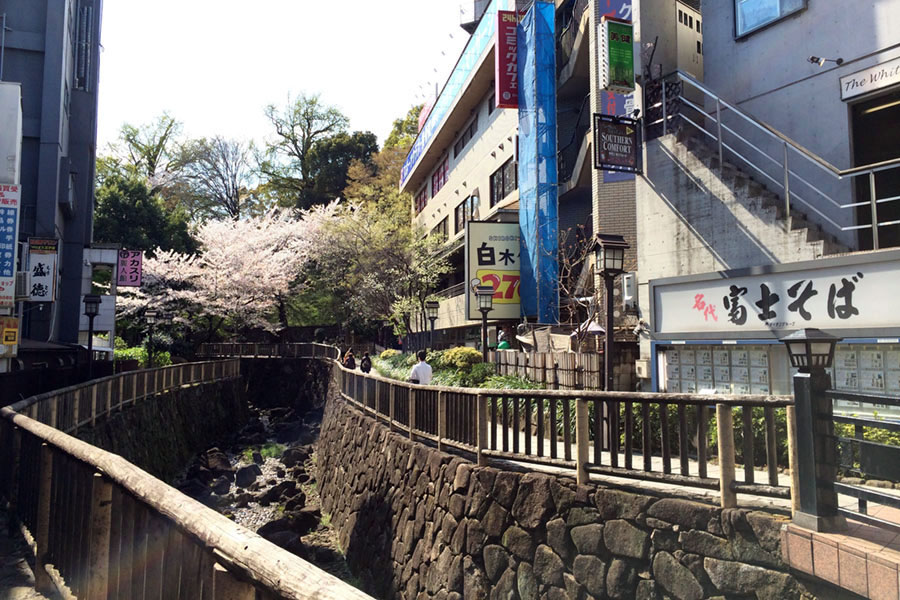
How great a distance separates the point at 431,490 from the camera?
9055 millimetres

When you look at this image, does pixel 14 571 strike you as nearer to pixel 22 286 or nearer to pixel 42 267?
pixel 22 286

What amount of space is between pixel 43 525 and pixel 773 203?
10.6m

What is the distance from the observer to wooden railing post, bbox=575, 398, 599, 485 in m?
6.47

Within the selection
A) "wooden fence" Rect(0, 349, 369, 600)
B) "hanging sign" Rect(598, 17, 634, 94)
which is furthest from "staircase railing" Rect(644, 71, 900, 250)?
"wooden fence" Rect(0, 349, 369, 600)

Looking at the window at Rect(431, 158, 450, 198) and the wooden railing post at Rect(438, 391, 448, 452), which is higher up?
the window at Rect(431, 158, 450, 198)

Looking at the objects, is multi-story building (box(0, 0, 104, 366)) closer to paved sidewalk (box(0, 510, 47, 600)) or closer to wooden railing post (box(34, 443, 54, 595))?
paved sidewalk (box(0, 510, 47, 600))

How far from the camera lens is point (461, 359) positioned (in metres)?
16.4

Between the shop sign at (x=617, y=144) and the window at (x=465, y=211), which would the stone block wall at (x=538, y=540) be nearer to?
the shop sign at (x=617, y=144)

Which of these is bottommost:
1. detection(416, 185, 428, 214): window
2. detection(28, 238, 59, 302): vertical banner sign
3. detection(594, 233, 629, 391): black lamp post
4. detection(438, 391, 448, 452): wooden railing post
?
detection(438, 391, 448, 452): wooden railing post

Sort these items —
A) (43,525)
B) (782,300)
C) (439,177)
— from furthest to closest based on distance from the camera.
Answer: (439,177), (782,300), (43,525)

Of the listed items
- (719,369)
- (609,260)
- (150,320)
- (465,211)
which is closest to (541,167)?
(465,211)

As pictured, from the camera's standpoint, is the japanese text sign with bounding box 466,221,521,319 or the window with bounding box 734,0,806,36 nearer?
the window with bounding box 734,0,806,36

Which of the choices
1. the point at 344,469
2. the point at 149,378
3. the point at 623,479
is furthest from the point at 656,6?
the point at 149,378

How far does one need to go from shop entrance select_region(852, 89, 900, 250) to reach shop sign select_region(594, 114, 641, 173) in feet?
12.6
